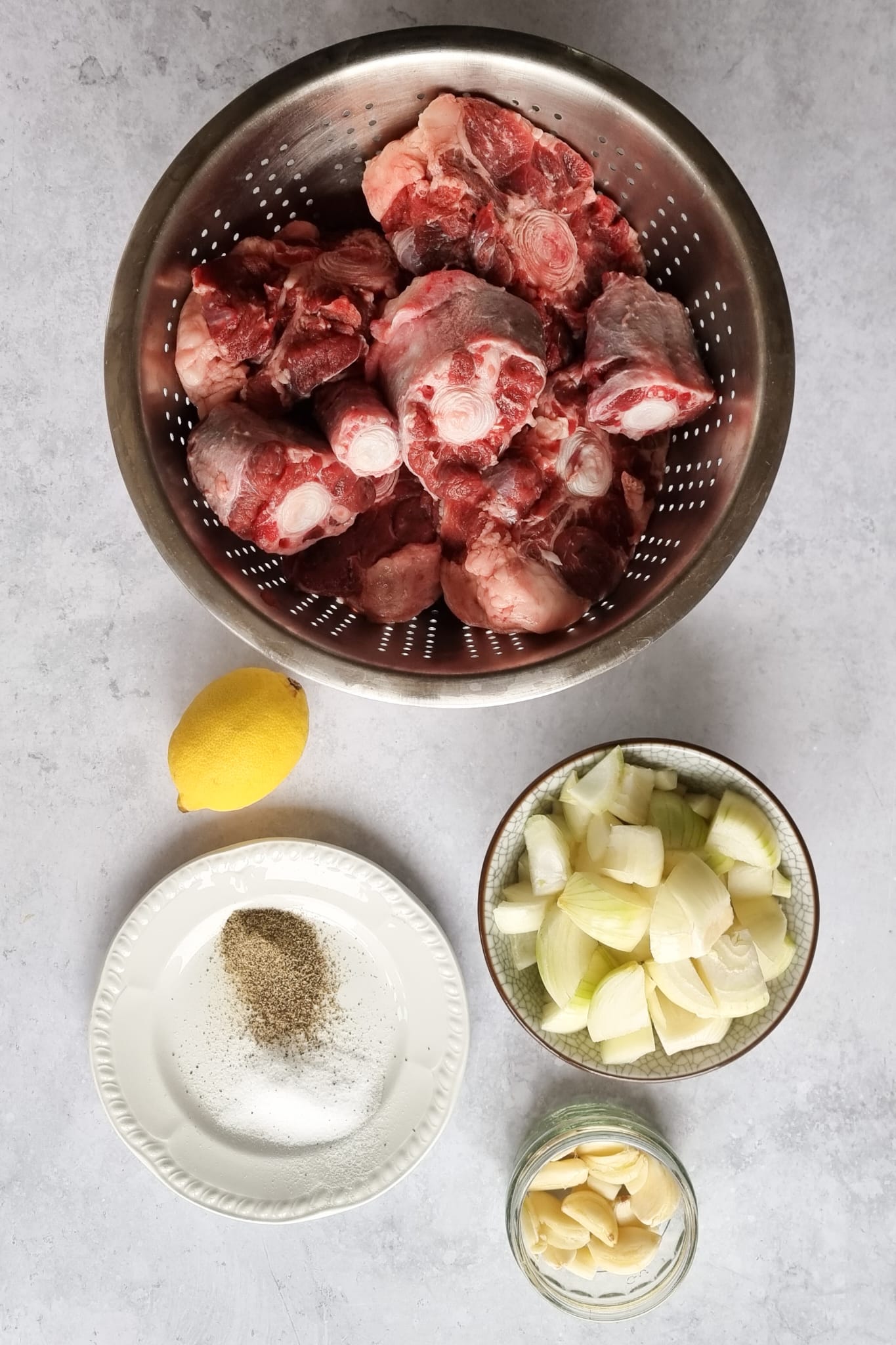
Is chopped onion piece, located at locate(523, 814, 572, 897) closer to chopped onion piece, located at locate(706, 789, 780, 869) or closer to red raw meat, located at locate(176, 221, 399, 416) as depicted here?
chopped onion piece, located at locate(706, 789, 780, 869)

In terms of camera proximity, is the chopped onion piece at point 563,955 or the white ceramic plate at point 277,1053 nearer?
the chopped onion piece at point 563,955

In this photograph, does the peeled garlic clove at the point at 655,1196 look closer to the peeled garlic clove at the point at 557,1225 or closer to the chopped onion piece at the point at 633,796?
the peeled garlic clove at the point at 557,1225

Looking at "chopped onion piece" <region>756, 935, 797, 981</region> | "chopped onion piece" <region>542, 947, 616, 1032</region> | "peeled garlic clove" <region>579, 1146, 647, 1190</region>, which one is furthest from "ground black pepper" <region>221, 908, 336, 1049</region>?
"chopped onion piece" <region>756, 935, 797, 981</region>

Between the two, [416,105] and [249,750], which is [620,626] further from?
[416,105]

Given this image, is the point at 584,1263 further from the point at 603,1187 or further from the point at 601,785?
the point at 601,785

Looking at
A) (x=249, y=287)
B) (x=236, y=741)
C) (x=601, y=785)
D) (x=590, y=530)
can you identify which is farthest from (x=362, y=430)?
(x=601, y=785)

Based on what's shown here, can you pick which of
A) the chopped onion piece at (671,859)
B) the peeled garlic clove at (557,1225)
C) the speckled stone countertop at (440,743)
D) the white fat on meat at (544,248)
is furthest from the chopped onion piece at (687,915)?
the white fat on meat at (544,248)

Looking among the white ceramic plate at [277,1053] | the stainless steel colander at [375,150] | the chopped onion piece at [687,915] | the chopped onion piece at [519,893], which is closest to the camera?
the stainless steel colander at [375,150]
